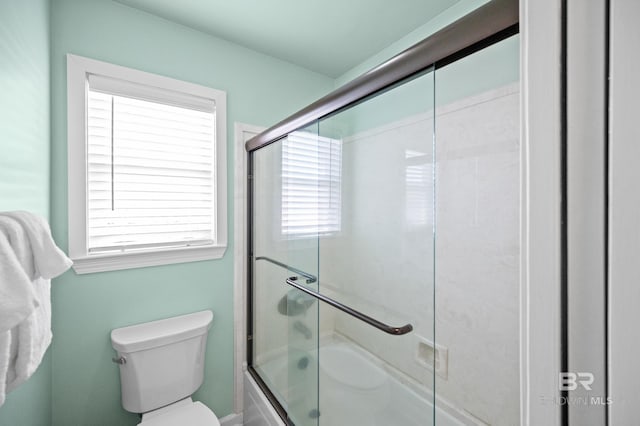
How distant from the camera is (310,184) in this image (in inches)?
47.4

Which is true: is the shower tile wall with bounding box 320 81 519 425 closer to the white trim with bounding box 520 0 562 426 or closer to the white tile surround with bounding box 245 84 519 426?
the white tile surround with bounding box 245 84 519 426

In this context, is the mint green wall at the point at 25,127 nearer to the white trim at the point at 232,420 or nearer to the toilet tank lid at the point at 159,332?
the toilet tank lid at the point at 159,332

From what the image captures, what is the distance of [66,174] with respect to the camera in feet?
4.17

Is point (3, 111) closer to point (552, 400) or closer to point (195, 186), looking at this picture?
point (195, 186)

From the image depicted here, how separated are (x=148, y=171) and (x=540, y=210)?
1690 millimetres

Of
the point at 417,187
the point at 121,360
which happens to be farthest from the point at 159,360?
the point at 417,187

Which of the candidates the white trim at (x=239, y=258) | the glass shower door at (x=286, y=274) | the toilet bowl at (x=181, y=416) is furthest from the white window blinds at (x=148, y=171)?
the toilet bowl at (x=181, y=416)

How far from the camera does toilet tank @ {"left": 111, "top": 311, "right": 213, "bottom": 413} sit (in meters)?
1.31

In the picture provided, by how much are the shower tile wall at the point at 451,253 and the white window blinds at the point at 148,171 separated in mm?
955

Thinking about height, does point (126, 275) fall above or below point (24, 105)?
below

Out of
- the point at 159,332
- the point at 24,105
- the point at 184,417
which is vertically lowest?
the point at 184,417

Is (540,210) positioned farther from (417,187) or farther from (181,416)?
(181,416)

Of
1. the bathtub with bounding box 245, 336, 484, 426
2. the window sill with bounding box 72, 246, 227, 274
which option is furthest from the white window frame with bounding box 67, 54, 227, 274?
the bathtub with bounding box 245, 336, 484, 426

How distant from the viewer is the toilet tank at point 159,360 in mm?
1311
